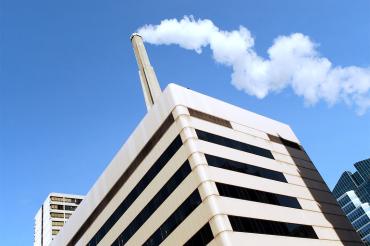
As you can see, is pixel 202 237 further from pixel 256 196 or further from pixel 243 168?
pixel 243 168

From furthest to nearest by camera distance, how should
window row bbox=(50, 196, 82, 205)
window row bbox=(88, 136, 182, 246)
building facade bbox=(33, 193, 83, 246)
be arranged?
window row bbox=(50, 196, 82, 205) → building facade bbox=(33, 193, 83, 246) → window row bbox=(88, 136, 182, 246)

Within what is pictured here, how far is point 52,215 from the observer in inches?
4149

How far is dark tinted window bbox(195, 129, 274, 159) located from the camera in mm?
38375

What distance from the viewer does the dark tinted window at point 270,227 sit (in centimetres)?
3244

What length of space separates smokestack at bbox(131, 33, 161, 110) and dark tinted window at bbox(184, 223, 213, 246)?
2921cm

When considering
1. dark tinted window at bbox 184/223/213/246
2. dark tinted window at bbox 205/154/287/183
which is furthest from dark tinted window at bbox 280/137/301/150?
dark tinted window at bbox 184/223/213/246

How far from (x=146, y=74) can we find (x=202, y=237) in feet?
117

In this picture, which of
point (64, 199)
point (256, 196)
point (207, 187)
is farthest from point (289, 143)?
point (64, 199)

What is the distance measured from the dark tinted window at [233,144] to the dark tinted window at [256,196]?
5.36 m

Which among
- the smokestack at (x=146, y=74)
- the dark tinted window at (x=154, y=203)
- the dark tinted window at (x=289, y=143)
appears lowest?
the dark tinted window at (x=154, y=203)

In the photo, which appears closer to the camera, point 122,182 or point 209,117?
point 209,117

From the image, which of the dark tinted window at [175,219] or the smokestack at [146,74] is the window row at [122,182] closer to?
the dark tinted window at [175,219]

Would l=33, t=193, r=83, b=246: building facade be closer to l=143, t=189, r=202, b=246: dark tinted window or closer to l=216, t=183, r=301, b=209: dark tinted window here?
l=143, t=189, r=202, b=246: dark tinted window

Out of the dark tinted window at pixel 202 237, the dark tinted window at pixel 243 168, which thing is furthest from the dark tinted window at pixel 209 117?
the dark tinted window at pixel 202 237
